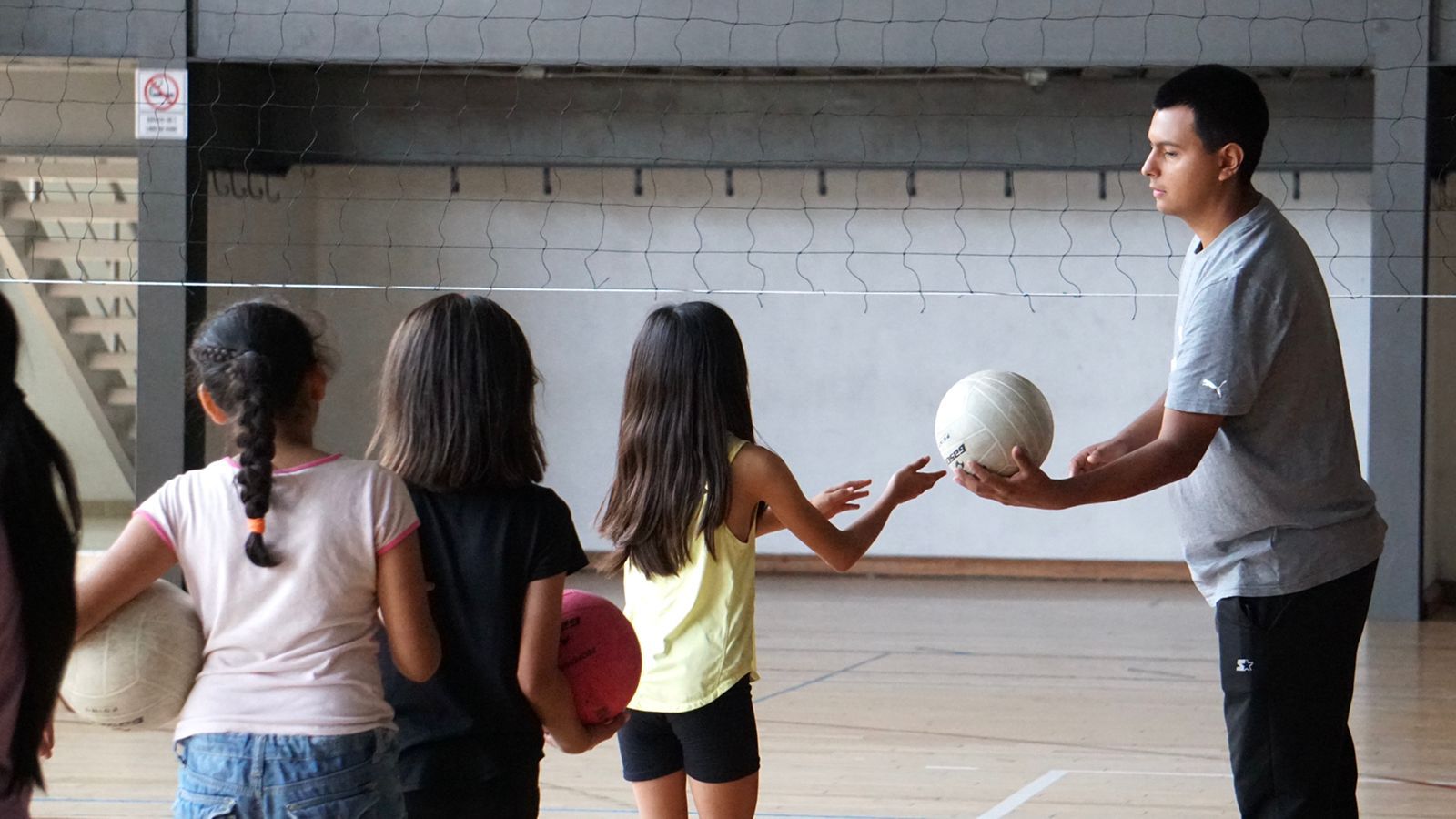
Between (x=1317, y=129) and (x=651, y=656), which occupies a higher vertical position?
(x=1317, y=129)

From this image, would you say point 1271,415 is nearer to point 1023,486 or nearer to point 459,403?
point 1023,486

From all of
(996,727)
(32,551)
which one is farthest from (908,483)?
(996,727)

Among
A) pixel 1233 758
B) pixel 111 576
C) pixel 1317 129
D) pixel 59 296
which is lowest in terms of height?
pixel 1233 758

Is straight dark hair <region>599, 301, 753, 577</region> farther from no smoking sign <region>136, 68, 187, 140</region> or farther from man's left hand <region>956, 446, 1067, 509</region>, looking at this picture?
no smoking sign <region>136, 68, 187, 140</region>

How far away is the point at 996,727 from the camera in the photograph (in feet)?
16.8

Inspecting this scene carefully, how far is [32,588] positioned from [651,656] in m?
1.27

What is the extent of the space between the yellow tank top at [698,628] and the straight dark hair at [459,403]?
0.55 metres

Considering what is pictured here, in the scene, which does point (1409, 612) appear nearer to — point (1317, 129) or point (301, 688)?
point (1317, 129)

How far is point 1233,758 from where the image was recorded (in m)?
2.24

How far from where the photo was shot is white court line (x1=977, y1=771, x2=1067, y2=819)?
402 centimetres

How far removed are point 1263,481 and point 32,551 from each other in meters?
1.59

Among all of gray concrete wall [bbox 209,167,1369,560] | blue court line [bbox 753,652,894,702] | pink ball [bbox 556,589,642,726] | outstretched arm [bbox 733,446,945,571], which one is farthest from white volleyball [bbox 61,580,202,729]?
gray concrete wall [bbox 209,167,1369,560]

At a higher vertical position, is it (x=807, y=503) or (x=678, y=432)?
(x=678, y=432)

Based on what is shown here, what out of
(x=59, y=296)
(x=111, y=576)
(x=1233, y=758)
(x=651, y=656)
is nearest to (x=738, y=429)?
(x=651, y=656)
